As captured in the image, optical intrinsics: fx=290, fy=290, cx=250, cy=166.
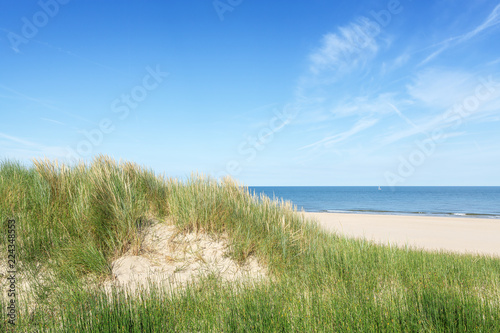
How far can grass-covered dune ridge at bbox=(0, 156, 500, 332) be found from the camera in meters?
3.23

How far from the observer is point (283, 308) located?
3.53 meters

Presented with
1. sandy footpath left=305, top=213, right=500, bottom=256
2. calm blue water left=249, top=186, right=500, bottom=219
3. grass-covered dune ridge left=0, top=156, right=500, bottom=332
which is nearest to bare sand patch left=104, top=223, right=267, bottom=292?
grass-covered dune ridge left=0, top=156, right=500, bottom=332

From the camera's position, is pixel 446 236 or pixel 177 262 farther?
pixel 446 236

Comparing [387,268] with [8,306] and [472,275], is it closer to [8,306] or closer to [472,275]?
[472,275]

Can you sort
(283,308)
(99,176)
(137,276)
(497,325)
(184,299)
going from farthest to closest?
(99,176) < (137,276) < (184,299) < (283,308) < (497,325)

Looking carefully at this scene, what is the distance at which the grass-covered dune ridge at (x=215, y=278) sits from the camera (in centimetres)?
323

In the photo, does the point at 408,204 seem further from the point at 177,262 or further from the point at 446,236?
the point at 177,262

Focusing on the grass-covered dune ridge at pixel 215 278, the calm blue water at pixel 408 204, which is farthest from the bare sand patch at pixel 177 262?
the calm blue water at pixel 408 204

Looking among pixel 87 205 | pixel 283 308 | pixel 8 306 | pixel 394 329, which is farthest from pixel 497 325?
pixel 87 205

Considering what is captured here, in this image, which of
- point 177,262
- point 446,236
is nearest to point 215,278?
point 177,262

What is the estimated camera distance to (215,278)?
189 inches

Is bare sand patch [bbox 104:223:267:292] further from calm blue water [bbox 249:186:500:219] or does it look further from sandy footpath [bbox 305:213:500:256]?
sandy footpath [bbox 305:213:500:256]

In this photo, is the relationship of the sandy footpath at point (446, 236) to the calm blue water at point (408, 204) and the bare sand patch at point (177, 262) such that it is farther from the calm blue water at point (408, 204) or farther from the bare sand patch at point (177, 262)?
the bare sand patch at point (177, 262)

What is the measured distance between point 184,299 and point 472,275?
5.39 m
